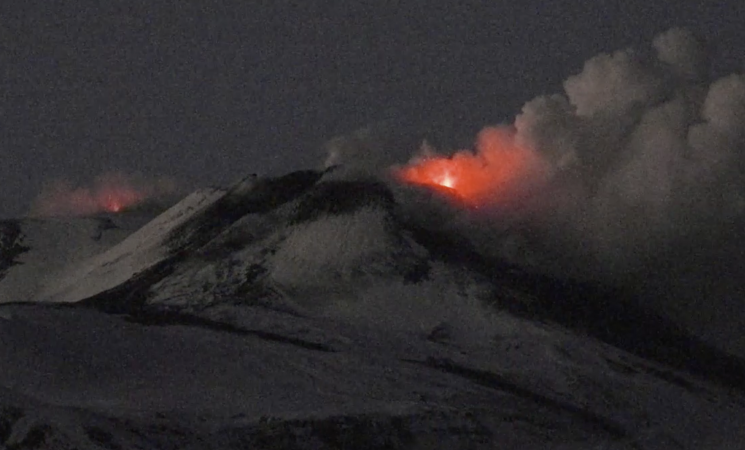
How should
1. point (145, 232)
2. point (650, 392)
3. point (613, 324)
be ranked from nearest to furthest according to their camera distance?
point (650, 392)
point (613, 324)
point (145, 232)

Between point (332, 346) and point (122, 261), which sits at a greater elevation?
point (122, 261)

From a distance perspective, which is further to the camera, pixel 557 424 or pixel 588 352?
pixel 588 352

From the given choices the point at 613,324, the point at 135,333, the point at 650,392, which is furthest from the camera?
the point at 613,324

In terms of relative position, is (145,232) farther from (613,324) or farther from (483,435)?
(483,435)

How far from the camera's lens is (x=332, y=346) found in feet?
434

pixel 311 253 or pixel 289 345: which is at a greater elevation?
pixel 311 253

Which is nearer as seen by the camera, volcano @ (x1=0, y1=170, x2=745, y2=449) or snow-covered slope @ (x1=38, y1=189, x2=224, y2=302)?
volcano @ (x1=0, y1=170, x2=745, y2=449)

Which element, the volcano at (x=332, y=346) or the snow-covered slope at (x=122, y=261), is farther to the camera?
the snow-covered slope at (x=122, y=261)

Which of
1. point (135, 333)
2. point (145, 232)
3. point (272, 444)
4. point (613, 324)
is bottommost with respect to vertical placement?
point (272, 444)

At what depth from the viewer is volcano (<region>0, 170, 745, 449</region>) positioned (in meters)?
102

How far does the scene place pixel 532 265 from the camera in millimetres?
177750

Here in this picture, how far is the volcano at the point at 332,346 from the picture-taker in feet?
335

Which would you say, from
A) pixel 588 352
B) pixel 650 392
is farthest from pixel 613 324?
pixel 650 392

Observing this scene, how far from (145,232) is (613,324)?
63077 millimetres
